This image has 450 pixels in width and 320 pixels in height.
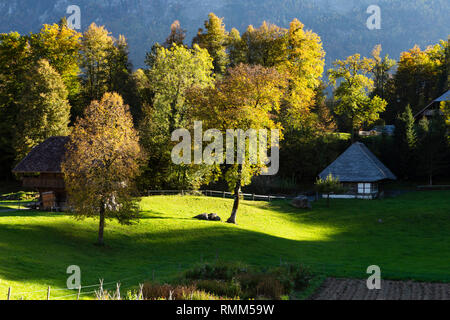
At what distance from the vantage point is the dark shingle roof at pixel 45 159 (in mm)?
42312

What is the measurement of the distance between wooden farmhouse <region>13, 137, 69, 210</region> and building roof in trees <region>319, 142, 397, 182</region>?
3276cm

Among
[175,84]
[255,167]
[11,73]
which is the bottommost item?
[255,167]

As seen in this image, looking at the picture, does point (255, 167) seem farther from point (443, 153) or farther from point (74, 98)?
point (74, 98)

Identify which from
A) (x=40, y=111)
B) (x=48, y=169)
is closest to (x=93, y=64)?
(x=40, y=111)

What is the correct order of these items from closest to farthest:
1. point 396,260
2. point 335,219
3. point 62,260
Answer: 1. point 62,260
2. point 396,260
3. point 335,219

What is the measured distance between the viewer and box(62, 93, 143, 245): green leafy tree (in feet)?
98.1

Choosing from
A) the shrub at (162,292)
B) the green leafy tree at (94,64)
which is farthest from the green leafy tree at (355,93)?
the shrub at (162,292)

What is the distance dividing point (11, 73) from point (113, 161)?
144ft

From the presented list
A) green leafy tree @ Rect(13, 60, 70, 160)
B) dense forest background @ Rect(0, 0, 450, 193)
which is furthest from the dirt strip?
green leafy tree @ Rect(13, 60, 70, 160)

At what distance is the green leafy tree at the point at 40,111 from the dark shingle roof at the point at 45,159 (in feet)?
41.6

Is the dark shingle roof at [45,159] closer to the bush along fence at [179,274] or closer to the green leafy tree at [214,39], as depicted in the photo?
the bush along fence at [179,274]
